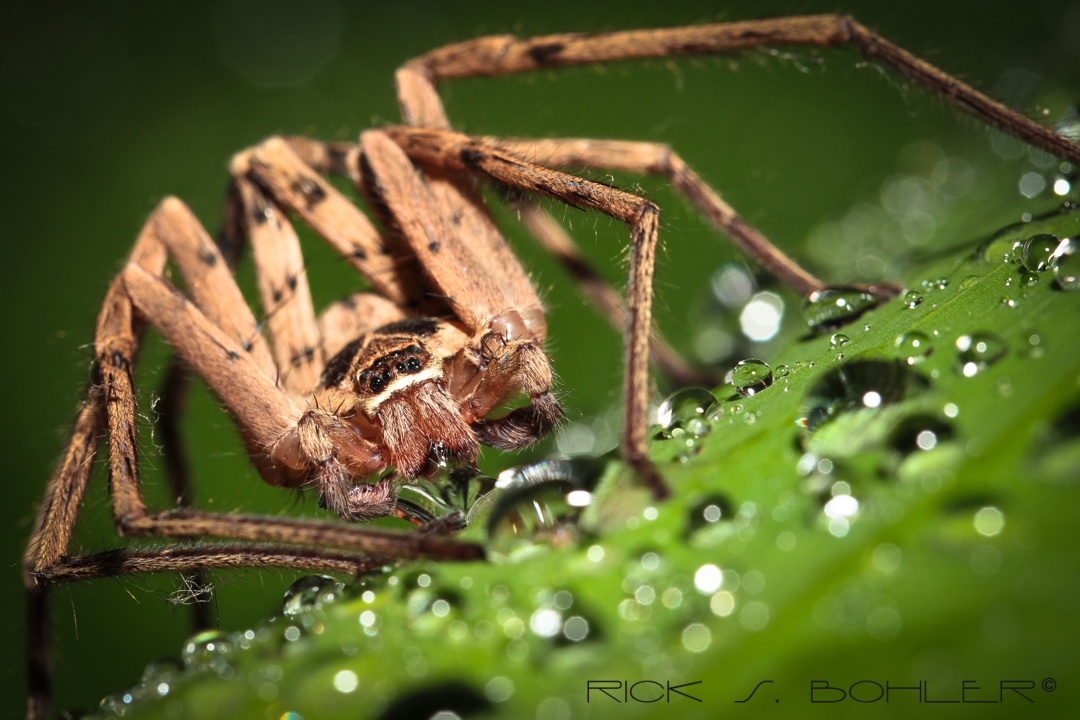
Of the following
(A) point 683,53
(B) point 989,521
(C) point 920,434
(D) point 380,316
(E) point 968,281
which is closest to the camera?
(B) point 989,521

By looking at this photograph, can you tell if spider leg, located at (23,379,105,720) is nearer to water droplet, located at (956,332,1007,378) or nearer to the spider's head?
the spider's head

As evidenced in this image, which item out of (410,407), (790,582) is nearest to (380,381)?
(410,407)

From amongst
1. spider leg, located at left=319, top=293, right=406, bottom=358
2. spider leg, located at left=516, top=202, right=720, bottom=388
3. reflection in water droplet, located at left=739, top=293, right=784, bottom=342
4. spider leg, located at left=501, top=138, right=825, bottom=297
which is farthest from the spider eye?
reflection in water droplet, located at left=739, top=293, right=784, bottom=342

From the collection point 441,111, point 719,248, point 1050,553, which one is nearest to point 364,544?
point 1050,553

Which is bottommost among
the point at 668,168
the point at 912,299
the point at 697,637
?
the point at 697,637

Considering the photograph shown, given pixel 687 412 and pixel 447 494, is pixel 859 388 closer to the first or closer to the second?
pixel 687 412

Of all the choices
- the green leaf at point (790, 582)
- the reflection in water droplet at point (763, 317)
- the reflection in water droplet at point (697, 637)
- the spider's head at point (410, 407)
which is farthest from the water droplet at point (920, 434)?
the reflection in water droplet at point (763, 317)
